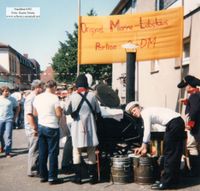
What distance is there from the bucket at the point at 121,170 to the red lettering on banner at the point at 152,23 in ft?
17.3

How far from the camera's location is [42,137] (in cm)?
719

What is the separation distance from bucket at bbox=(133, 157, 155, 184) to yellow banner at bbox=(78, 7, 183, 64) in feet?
15.7

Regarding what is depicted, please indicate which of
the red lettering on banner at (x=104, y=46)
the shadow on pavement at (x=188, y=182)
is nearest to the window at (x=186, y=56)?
the red lettering on banner at (x=104, y=46)

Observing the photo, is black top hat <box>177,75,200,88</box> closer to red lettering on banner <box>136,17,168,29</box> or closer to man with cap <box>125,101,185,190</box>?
man with cap <box>125,101,185,190</box>

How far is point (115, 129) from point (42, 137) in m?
1.39

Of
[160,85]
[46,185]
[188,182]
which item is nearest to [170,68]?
[160,85]

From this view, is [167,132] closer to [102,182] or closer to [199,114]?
[199,114]

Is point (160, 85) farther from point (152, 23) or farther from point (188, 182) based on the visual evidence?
point (188, 182)

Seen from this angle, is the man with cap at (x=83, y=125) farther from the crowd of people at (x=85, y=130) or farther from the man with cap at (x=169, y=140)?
the man with cap at (x=169, y=140)

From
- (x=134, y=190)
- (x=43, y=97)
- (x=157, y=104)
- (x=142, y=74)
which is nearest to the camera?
(x=134, y=190)

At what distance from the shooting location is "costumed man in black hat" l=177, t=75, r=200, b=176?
7259 mm

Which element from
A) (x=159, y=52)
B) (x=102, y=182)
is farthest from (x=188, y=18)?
(x=102, y=182)

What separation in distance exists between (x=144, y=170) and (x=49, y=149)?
1783 mm

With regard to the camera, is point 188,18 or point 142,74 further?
point 142,74
